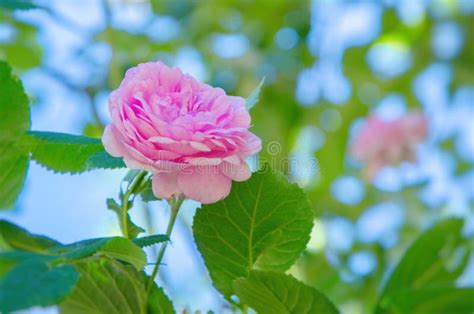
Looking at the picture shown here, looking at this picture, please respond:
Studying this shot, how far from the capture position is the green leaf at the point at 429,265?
0.48 meters

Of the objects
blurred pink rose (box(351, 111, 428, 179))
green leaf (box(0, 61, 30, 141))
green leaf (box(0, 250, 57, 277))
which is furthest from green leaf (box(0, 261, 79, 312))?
blurred pink rose (box(351, 111, 428, 179))

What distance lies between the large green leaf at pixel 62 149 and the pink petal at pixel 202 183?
0.16 feet

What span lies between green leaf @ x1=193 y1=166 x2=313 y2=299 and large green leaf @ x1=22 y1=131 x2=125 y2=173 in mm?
64

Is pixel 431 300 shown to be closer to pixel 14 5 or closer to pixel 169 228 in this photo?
pixel 169 228

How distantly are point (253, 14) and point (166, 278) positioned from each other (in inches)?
35.1

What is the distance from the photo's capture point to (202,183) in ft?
1.16

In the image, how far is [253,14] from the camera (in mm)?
1466

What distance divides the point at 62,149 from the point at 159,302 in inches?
3.7

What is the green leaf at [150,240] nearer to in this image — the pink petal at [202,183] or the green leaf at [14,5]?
the pink petal at [202,183]

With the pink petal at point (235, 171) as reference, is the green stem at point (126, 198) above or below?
below

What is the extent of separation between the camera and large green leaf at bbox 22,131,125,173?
387 millimetres

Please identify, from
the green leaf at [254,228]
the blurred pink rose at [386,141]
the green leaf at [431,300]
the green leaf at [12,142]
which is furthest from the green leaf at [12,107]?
the blurred pink rose at [386,141]

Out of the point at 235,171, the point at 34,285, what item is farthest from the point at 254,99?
the point at 34,285

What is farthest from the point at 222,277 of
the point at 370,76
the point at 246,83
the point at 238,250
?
the point at 370,76
